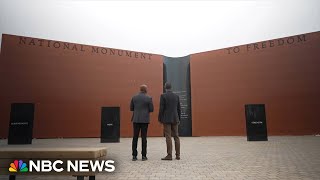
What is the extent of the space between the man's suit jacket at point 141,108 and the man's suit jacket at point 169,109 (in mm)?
264

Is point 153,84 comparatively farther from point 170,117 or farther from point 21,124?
point 170,117

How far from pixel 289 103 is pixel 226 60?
3825 mm

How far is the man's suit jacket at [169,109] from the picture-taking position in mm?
5012

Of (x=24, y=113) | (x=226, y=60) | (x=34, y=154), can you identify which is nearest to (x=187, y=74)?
(x=226, y=60)

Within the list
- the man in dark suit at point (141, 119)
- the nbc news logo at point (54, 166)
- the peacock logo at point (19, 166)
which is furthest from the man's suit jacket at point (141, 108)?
the peacock logo at point (19, 166)

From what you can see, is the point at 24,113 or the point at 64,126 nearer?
the point at 24,113

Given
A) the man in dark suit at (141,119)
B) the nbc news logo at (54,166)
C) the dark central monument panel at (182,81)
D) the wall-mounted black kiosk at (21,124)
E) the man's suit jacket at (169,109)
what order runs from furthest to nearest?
1. the dark central monument panel at (182,81)
2. the wall-mounted black kiosk at (21,124)
3. the man's suit jacket at (169,109)
4. the man in dark suit at (141,119)
5. the nbc news logo at (54,166)

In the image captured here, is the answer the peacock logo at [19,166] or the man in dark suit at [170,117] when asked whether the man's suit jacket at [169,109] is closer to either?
the man in dark suit at [170,117]

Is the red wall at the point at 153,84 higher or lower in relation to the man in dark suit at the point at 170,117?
higher

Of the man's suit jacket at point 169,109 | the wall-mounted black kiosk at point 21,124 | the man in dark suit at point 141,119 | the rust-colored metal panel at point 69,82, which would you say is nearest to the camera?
the man in dark suit at point 141,119

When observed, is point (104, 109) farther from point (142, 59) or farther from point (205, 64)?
point (205, 64)

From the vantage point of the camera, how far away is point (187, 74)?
1467 centimetres

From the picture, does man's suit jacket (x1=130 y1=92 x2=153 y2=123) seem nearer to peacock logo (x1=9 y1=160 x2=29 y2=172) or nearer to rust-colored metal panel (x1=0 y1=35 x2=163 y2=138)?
peacock logo (x1=9 y1=160 x2=29 y2=172)

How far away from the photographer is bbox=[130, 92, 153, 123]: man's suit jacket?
16.3ft
